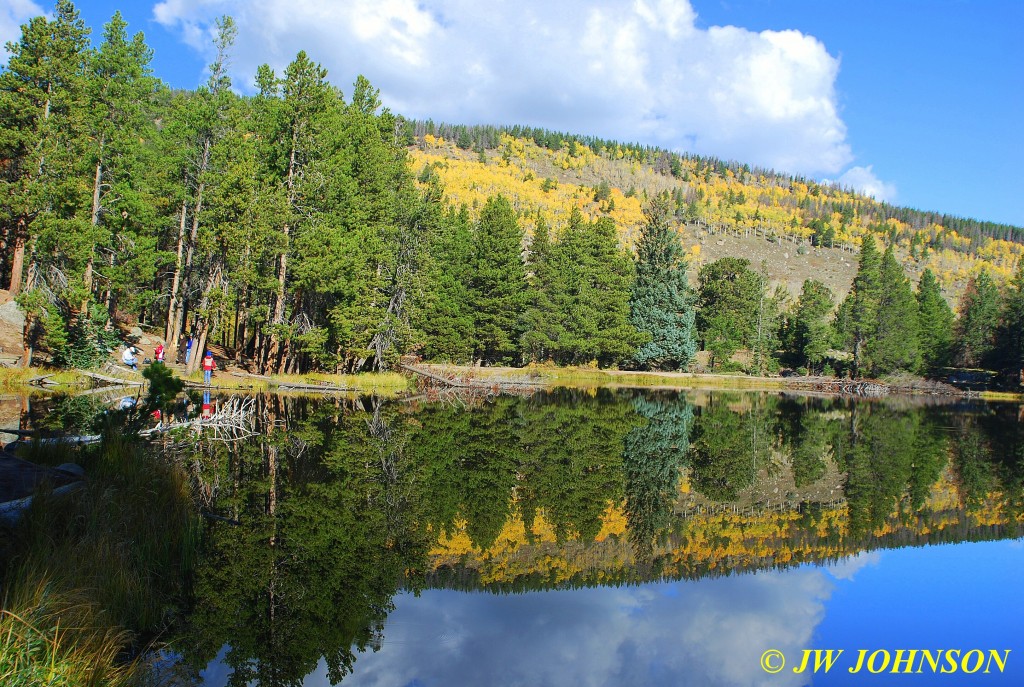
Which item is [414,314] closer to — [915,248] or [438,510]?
[438,510]

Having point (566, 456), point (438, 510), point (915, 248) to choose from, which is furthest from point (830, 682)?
point (915, 248)

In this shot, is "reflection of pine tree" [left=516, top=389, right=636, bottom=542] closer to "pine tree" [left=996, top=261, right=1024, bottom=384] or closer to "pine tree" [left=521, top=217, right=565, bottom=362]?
"pine tree" [left=521, top=217, right=565, bottom=362]

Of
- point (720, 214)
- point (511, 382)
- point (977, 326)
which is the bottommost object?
point (511, 382)

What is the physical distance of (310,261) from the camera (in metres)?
30.9

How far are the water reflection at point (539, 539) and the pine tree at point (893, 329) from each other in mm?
44521

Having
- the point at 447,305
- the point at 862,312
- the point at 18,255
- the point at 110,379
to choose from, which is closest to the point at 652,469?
the point at 110,379

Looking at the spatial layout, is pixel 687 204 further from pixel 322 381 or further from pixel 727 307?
pixel 322 381

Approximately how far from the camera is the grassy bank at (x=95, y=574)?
16.5 feet

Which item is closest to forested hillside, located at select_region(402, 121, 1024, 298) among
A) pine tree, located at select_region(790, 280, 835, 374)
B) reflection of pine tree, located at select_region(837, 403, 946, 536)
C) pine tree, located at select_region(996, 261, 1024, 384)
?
pine tree, located at select_region(790, 280, 835, 374)

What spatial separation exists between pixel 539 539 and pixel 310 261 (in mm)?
22842

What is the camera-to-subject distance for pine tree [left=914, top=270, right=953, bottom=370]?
70375mm

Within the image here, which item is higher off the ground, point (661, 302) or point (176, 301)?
point (661, 302)

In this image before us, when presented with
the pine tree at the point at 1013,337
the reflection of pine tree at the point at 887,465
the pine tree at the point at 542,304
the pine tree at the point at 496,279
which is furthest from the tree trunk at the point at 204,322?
the pine tree at the point at 1013,337

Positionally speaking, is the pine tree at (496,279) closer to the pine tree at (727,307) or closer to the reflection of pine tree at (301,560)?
the pine tree at (727,307)
